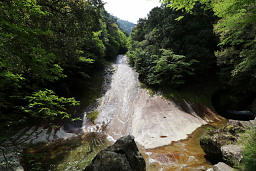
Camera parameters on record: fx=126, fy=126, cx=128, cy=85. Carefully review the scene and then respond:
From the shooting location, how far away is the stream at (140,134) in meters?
4.75

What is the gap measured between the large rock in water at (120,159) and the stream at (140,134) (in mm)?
1075

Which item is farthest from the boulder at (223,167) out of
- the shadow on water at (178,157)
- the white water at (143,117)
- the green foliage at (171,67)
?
the green foliage at (171,67)

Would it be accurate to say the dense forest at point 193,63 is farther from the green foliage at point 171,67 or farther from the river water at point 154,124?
the river water at point 154,124

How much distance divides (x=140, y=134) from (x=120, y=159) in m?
4.14

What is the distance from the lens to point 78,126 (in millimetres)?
8156

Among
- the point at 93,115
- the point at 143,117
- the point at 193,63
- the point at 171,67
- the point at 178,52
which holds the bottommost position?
the point at 93,115

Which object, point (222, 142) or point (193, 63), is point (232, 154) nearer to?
point (222, 142)

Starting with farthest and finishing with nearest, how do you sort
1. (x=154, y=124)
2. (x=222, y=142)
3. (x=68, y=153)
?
(x=154, y=124) < (x=68, y=153) < (x=222, y=142)

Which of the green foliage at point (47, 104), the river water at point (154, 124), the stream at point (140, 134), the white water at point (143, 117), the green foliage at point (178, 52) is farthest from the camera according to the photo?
the green foliage at point (178, 52)

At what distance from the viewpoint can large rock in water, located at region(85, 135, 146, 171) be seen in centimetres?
341

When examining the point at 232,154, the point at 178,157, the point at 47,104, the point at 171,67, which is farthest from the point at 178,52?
the point at 47,104

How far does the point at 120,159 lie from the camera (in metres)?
3.59

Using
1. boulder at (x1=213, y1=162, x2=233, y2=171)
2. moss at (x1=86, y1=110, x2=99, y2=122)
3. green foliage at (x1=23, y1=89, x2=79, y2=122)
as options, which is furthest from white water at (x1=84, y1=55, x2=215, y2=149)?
green foliage at (x1=23, y1=89, x2=79, y2=122)

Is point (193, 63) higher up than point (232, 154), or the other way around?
point (193, 63)
